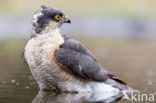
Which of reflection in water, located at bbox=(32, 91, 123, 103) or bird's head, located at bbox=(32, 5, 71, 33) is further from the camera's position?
bird's head, located at bbox=(32, 5, 71, 33)

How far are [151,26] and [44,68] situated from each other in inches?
951

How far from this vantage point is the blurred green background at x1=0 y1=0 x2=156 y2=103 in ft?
41.0

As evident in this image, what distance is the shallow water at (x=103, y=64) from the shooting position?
34.4ft

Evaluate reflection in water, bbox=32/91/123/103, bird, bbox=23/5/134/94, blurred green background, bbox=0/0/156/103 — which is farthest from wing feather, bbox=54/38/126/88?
blurred green background, bbox=0/0/156/103

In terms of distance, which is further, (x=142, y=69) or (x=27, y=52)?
(x=142, y=69)

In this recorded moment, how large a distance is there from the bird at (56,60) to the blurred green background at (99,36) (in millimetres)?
411

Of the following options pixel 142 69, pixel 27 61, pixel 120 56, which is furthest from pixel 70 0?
pixel 27 61

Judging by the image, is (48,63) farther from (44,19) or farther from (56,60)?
(44,19)

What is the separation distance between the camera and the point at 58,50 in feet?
36.4

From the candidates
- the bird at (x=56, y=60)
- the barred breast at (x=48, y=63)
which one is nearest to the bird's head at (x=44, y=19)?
the bird at (x=56, y=60)

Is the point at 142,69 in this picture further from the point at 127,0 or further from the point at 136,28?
the point at 127,0

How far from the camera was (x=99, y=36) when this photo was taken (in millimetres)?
30312

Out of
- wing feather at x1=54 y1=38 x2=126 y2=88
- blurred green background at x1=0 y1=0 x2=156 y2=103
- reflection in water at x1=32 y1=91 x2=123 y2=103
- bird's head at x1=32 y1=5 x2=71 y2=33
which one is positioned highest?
bird's head at x1=32 y1=5 x2=71 y2=33

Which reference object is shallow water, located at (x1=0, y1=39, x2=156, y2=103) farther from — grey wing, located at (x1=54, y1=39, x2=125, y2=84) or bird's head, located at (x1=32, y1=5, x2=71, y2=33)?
bird's head, located at (x1=32, y1=5, x2=71, y2=33)
